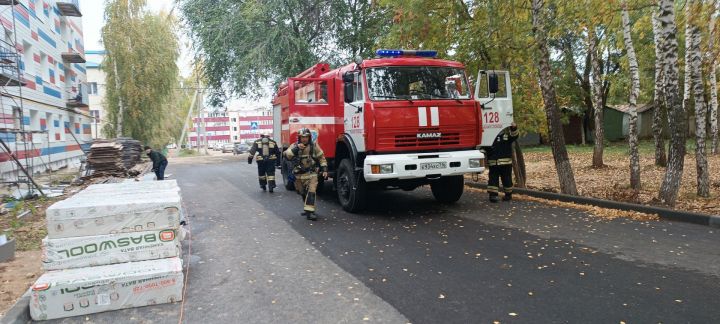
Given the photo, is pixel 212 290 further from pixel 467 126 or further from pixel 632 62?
pixel 632 62

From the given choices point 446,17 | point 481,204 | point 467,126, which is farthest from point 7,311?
point 446,17


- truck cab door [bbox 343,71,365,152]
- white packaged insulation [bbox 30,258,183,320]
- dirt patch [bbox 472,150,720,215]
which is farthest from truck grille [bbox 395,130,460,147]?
white packaged insulation [bbox 30,258,183,320]

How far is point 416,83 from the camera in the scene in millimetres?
8258

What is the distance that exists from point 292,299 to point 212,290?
924mm

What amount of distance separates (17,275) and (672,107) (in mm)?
9626

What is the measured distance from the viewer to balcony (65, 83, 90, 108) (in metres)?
24.9

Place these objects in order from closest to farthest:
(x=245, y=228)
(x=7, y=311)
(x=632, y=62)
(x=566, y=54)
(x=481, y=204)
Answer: (x=7, y=311)
(x=245, y=228)
(x=481, y=204)
(x=632, y=62)
(x=566, y=54)

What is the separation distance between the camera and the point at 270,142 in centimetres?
1240

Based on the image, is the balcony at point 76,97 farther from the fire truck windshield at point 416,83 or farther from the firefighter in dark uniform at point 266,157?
the fire truck windshield at point 416,83

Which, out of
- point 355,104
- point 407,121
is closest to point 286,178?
point 355,104

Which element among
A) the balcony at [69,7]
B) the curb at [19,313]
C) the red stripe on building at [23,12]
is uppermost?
the balcony at [69,7]

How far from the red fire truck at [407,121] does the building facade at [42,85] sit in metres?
10.7

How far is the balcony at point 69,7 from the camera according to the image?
24969 millimetres

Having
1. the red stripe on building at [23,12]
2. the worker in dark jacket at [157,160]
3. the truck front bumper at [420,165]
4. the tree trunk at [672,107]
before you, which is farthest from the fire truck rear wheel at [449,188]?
the red stripe on building at [23,12]
